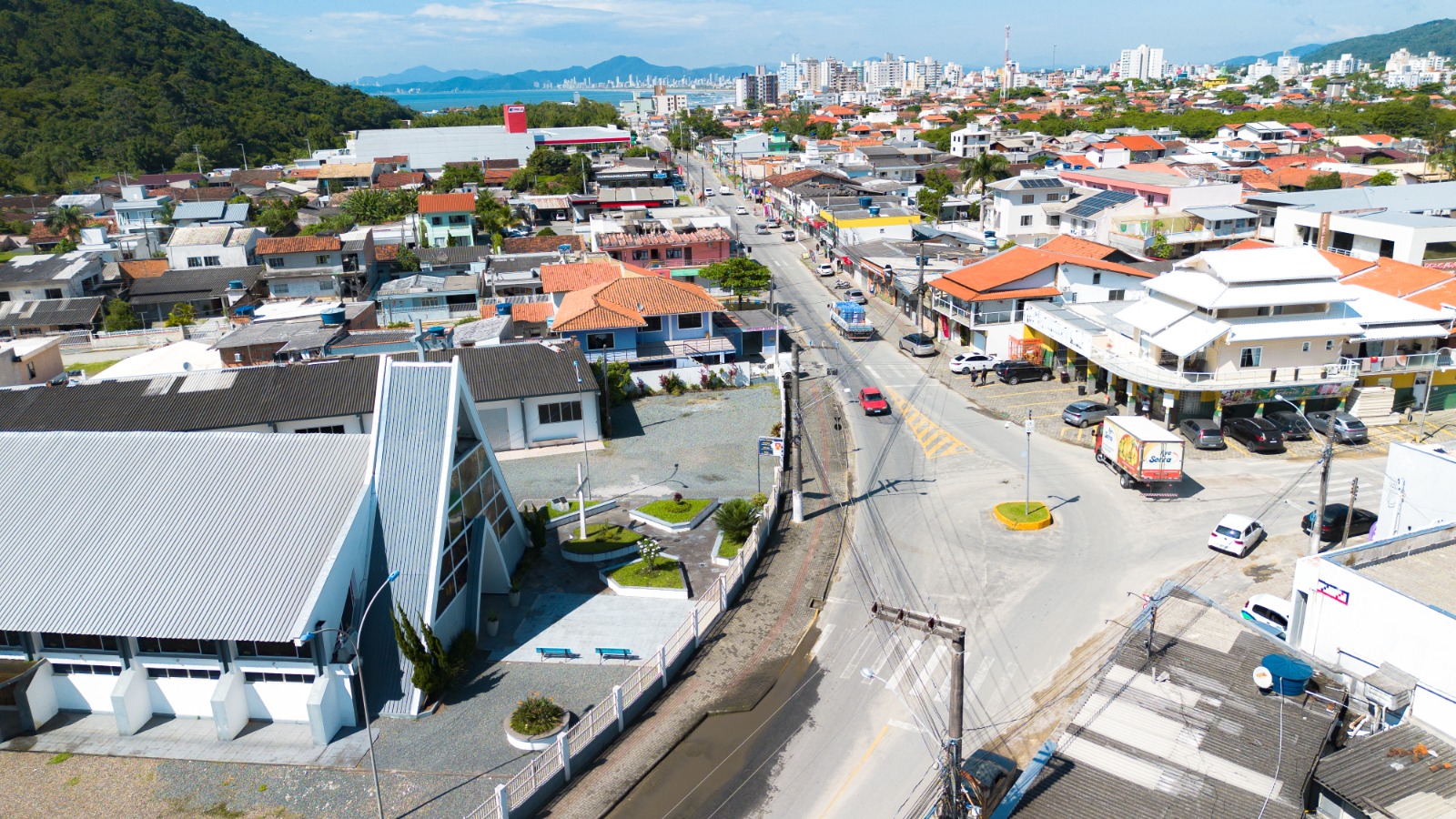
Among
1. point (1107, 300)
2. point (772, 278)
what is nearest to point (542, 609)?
point (1107, 300)

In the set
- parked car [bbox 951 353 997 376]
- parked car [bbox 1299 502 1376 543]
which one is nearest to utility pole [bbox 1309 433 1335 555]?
parked car [bbox 1299 502 1376 543]

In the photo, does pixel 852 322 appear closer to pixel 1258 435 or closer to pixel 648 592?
pixel 1258 435

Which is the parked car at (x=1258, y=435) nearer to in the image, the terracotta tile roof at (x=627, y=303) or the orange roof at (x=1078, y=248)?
the orange roof at (x=1078, y=248)

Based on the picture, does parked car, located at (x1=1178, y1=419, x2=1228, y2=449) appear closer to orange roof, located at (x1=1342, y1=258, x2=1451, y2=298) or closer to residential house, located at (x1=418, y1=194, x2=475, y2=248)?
orange roof, located at (x1=1342, y1=258, x2=1451, y2=298)

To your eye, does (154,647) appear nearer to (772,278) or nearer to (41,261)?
(772,278)

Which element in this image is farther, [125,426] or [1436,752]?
[125,426]

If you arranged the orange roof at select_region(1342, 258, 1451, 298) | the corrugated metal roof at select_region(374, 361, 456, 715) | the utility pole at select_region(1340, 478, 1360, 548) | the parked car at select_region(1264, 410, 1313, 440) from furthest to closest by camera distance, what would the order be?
the orange roof at select_region(1342, 258, 1451, 298), the parked car at select_region(1264, 410, 1313, 440), the utility pole at select_region(1340, 478, 1360, 548), the corrugated metal roof at select_region(374, 361, 456, 715)
